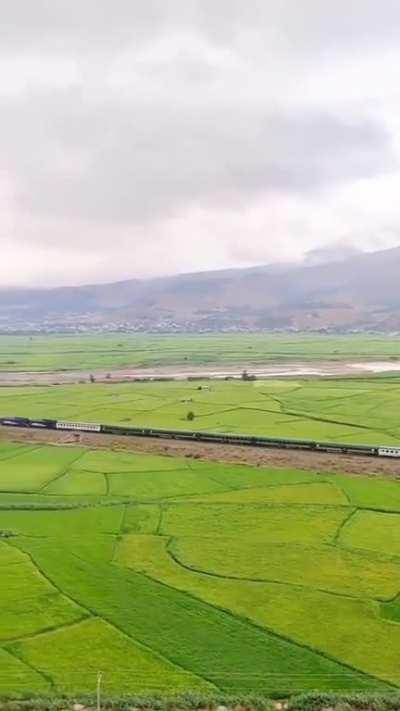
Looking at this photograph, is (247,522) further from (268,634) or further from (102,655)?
(102,655)

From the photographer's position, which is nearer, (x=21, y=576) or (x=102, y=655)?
(x=102, y=655)

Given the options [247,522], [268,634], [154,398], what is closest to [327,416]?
[154,398]

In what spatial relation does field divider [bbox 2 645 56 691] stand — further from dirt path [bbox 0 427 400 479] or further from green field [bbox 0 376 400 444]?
green field [bbox 0 376 400 444]

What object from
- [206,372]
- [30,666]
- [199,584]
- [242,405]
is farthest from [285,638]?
[206,372]

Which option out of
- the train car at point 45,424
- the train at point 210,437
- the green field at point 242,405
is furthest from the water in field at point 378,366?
the train car at point 45,424

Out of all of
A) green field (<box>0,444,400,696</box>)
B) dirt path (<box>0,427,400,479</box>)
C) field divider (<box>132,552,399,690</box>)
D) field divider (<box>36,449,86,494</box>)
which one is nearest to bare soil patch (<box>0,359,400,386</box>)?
dirt path (<box>0,427,400,479</box>)

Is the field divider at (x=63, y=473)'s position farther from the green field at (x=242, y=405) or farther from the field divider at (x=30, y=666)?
the field divider at (x=30, y=666)
